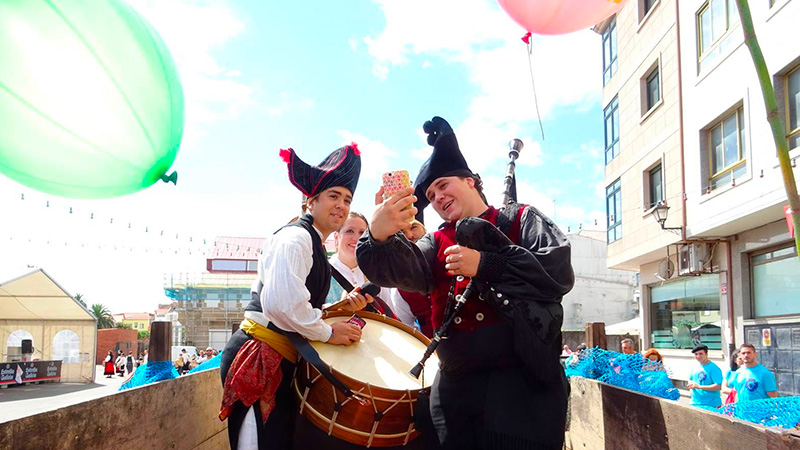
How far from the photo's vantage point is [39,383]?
89.9 feet

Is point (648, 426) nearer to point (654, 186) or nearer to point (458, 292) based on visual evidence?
point (458, 292)

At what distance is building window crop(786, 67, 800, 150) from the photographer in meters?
10.9

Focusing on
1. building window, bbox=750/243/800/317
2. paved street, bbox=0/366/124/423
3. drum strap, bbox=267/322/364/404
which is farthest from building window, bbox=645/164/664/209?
drum strap, bbox=267/322/364/404

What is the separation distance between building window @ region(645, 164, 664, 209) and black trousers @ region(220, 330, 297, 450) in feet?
51.8

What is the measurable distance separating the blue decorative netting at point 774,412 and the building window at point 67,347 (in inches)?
1101

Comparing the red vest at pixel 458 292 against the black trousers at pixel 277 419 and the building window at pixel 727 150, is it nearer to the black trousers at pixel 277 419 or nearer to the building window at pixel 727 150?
the black trousers at pixel 277 419

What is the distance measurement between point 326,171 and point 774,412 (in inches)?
92.7

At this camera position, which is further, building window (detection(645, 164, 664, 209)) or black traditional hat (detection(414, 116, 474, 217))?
building window (detection(645, 164, 664, 209))

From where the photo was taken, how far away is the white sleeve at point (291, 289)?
2859mm

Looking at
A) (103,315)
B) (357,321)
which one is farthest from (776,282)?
(103,315)

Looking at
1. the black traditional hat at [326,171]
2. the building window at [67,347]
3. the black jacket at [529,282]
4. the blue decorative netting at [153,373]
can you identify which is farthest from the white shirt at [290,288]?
the building window at [67,347]

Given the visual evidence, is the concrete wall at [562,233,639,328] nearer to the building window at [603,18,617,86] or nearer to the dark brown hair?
the building window at [603,18,617,86]

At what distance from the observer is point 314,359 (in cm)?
278

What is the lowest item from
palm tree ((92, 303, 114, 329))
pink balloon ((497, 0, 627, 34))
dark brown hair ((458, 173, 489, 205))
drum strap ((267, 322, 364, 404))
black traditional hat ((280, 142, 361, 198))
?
palm tree ((92, 303, 114, 329))
